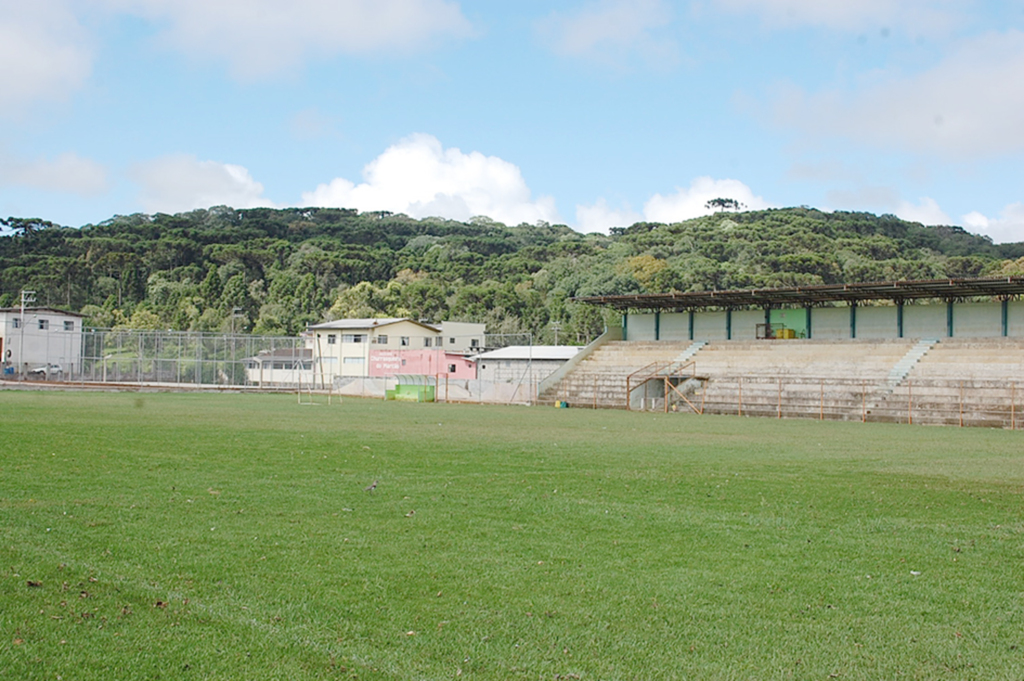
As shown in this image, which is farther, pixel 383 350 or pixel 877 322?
pixel 383 350

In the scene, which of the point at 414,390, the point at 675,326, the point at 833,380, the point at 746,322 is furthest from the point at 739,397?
the point at 414,390

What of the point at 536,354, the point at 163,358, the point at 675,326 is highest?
the point at 675,326

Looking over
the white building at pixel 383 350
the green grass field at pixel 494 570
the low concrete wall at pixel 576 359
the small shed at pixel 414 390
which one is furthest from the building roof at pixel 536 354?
the green grass field at pixel 494 570

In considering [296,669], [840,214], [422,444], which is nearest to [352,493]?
[296,669]

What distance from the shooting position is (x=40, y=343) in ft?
203

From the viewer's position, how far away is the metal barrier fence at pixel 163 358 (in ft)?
165

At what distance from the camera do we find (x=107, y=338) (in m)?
50.2

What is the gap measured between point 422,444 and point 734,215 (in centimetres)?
12229

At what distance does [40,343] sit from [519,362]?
3486 cm

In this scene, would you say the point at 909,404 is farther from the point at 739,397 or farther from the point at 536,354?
the point at 536,354

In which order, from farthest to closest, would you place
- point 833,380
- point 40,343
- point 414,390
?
point 40,343, point 414,390, point 833,380

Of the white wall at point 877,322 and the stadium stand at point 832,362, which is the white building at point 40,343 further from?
the white wall at point 877,322

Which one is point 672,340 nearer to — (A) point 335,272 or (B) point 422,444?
(B) point 422,444

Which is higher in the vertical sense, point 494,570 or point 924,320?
point 924,320
